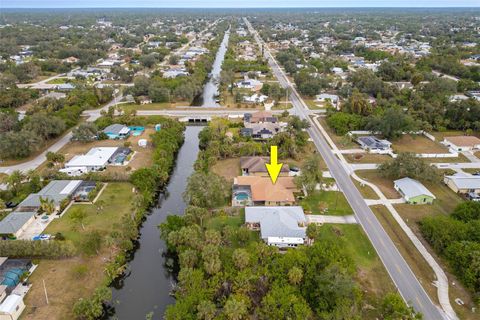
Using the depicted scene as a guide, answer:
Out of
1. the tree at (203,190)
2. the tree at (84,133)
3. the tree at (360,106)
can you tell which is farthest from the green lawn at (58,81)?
the tree at (360,106)

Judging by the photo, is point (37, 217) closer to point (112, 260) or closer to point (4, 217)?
point (4, 217)

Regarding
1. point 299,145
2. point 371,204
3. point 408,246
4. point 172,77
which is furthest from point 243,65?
point 408,246

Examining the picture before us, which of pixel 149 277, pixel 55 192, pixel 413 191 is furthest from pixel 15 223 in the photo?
pixel 413 191

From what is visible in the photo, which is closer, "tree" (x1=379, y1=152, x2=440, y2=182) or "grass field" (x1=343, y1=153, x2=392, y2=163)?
"tree" (x1=379, y1=152, x2=440, y2=182)

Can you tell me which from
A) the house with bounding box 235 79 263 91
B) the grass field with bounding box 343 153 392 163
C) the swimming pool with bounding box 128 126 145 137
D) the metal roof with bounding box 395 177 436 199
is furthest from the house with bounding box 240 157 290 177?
the house with bounding box 235 79 263 91

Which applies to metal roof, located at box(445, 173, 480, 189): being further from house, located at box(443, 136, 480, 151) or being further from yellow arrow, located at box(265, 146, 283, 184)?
yellow arrow, located at box(265, 146, 283, 184)

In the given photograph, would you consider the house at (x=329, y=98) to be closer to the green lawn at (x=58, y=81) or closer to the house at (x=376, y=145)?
the house at (x=376, y=145)

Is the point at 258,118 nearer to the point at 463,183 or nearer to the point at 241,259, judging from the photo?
the point at 463,183
